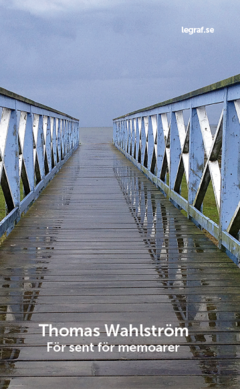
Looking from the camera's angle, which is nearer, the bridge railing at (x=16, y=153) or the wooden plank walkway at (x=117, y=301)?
the wooden plank walkway at (x=117, y=301)

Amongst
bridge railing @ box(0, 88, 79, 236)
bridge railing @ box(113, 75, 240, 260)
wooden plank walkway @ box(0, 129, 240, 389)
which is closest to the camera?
wooden plank walkway @ box(0, 129, 240, 389)

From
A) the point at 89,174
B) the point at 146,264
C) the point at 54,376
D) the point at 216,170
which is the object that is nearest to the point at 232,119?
the point at 216,170

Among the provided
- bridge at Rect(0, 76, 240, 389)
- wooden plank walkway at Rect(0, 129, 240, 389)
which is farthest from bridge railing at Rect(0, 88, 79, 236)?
wooden plank walkway at Rect(0, 129, 240, 389)

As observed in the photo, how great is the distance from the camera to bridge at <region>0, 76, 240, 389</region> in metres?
1.71

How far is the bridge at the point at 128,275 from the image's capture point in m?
1.71

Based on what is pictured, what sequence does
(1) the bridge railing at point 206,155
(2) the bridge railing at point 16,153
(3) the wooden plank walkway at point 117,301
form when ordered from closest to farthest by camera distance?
(3) the wooden plank walkway at point 117,301 → (1) the bridge railing at point 206,155 → (2) the bridge railing at point 16,153

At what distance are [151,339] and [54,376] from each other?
445 millimetres

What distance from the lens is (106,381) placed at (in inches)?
63.6

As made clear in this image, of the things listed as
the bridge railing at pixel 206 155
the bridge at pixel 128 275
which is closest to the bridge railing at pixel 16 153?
the bridge at pixel 128 275

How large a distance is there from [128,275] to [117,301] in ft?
1.35

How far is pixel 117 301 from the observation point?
228cm

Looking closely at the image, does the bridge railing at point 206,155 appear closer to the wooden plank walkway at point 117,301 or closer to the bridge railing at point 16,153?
the wooden plank walkway at point 117,301

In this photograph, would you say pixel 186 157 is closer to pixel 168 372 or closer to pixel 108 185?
pixel 108 185

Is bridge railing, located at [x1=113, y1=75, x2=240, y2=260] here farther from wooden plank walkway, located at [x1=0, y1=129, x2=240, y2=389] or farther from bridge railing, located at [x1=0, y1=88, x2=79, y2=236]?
bridge railing, located at [x1=0, y1=88, x2=79, y2=236]
